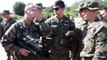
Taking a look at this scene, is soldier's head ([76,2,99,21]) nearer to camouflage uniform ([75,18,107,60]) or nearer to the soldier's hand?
camouflage uniform ([75,18,107,60])

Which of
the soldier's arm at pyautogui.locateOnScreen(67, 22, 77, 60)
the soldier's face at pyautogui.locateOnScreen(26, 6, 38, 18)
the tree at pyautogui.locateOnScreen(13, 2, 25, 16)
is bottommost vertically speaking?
the tree at pyautogui.locateOnScreen(13, 2, 25, 16)

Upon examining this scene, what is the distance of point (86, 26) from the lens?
287 inches

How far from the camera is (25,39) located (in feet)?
23.2

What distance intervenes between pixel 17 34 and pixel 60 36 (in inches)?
47.8

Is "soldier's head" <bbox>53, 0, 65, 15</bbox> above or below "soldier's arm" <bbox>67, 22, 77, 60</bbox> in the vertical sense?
above

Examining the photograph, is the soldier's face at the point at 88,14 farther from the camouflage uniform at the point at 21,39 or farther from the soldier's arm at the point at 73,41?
the camouflage uniform at the point at 21,39

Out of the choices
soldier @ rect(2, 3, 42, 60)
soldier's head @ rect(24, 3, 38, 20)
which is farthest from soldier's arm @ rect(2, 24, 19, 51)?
soldier's head @ rect(24, 3, 38, 20)

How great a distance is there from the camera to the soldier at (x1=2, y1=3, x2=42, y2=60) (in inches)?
277

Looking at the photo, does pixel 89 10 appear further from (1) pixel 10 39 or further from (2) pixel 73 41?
(1) pixel 10 39

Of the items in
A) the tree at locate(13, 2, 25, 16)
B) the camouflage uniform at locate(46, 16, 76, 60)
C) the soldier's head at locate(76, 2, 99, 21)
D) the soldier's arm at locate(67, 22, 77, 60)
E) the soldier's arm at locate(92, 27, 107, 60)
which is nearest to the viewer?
the soldier's arm at locate(92, 27, 107, 60)

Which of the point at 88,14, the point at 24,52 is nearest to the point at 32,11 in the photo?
the point at 24,52

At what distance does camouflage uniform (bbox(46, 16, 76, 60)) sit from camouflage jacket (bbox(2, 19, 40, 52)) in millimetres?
831

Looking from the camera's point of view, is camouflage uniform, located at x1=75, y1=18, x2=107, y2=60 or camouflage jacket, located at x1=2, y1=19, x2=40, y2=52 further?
camouflage jacket, located at x1=2, y1=19, x2=40, y2=52

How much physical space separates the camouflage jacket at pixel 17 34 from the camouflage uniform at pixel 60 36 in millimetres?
831
